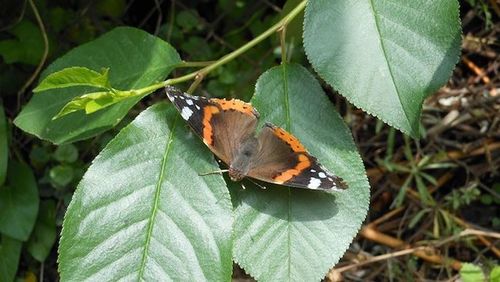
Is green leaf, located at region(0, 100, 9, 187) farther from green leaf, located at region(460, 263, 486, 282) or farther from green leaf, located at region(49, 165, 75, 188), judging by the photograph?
green leaf, located at region(460, 263, 486, 282)

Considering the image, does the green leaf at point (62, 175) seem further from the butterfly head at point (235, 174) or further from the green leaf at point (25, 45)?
the butterfly head at point (235, 174)

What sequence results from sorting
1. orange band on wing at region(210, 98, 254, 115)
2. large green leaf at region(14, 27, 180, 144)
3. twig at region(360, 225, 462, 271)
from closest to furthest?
orange band on wing at region(210, 98, 254, 115)
large green leaf at region(14, 27, 180, 144)
twig at region(360, 225, 462, 271)

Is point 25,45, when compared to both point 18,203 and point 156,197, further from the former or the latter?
point 156,197

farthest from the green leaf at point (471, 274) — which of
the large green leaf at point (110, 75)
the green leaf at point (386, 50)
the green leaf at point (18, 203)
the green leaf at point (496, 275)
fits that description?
the green leaf at point (18, 203)

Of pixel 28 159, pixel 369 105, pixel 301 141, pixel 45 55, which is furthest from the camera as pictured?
pixel 28 159

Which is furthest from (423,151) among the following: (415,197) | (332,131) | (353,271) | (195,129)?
(195,129)

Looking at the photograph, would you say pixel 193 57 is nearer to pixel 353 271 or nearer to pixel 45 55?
pixel 45 55

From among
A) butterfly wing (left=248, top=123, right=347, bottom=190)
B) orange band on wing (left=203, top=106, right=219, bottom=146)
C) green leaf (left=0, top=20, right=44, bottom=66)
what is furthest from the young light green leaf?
green leaf (left=0, top=20, right=44, bottom=66)
